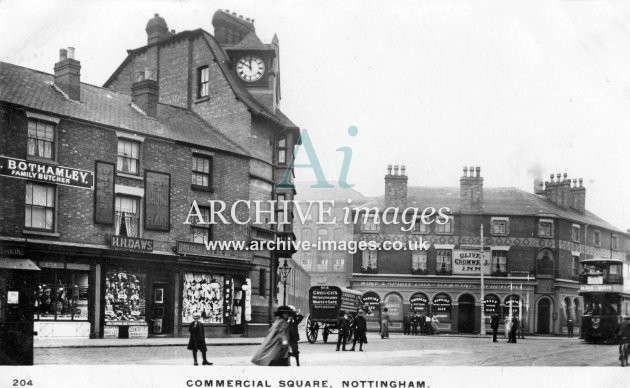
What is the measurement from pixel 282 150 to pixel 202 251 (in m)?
2.42

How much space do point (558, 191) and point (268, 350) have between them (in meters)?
6.34

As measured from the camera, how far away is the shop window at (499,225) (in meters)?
12.9

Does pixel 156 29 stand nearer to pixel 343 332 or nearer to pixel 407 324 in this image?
pixel 343 332

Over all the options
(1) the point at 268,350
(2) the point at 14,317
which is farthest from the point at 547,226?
(2) the point at 14,317

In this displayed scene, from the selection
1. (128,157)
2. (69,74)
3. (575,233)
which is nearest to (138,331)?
(128,157)

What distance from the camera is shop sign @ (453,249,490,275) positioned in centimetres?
1394

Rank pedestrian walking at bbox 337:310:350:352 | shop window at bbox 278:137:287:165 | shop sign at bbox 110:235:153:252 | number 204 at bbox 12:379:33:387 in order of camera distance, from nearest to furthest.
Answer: number 204 at bbox 12:379:33:387
shop sign at bbox 110:235:153:252
shop window at bbox 278:137:287:165
pedestrian walking at bbox 337:310:350:352

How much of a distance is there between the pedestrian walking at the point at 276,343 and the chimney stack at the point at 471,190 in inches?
161

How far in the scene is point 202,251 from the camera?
12422mm

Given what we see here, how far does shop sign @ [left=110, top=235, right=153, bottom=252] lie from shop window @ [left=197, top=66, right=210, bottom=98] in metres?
3.21

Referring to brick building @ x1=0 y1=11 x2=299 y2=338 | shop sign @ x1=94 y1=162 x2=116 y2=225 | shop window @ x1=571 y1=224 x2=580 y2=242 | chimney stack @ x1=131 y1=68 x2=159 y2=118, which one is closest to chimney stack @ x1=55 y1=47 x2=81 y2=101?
brick building @ x1=0 y1=11 x2=299 y2=338

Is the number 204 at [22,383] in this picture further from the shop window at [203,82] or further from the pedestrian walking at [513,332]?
the pedestrian walking at [513,332]

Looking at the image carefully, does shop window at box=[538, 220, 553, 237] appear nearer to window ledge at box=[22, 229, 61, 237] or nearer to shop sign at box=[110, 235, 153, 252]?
shop sign at box=[110, 235, 153, 252]

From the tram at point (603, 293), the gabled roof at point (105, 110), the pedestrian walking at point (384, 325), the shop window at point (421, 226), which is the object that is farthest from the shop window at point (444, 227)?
the pedestrian walking at point (384, 325)
